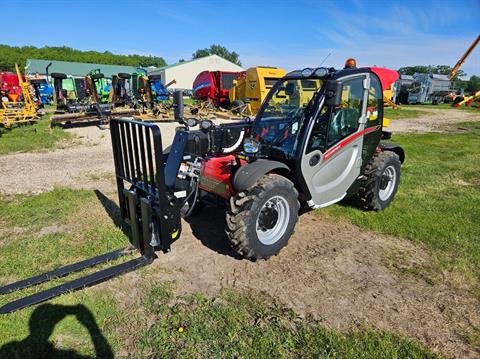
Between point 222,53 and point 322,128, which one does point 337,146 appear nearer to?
point 322,128

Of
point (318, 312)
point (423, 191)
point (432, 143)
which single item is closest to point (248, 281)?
point (318, 312)

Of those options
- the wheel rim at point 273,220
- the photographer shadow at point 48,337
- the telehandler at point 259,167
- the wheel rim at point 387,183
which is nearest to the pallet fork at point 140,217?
the telehandler at point 259,167

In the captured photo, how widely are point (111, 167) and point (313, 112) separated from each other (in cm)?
→ 550

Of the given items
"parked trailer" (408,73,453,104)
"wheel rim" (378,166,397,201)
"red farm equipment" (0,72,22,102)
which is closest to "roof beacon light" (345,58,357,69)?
"wheel rim" (378,166,397,201)

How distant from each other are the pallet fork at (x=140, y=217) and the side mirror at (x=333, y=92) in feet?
5.89

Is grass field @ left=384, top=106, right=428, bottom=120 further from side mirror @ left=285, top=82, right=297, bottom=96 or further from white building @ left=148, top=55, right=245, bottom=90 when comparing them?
white building @ left=148, top=55, right=245, bottom=90

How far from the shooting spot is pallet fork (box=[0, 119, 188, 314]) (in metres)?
2.91

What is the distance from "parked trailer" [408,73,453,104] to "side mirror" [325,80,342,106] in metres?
31.3

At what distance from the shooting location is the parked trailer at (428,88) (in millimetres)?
29500

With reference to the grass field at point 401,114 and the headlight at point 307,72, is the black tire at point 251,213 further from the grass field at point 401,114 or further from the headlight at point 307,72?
the grass field at point 401,114

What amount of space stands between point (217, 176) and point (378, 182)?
2448mm

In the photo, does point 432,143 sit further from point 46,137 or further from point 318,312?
Answer: point 46,137

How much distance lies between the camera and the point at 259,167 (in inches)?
A: 135

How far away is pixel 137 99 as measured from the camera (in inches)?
692
